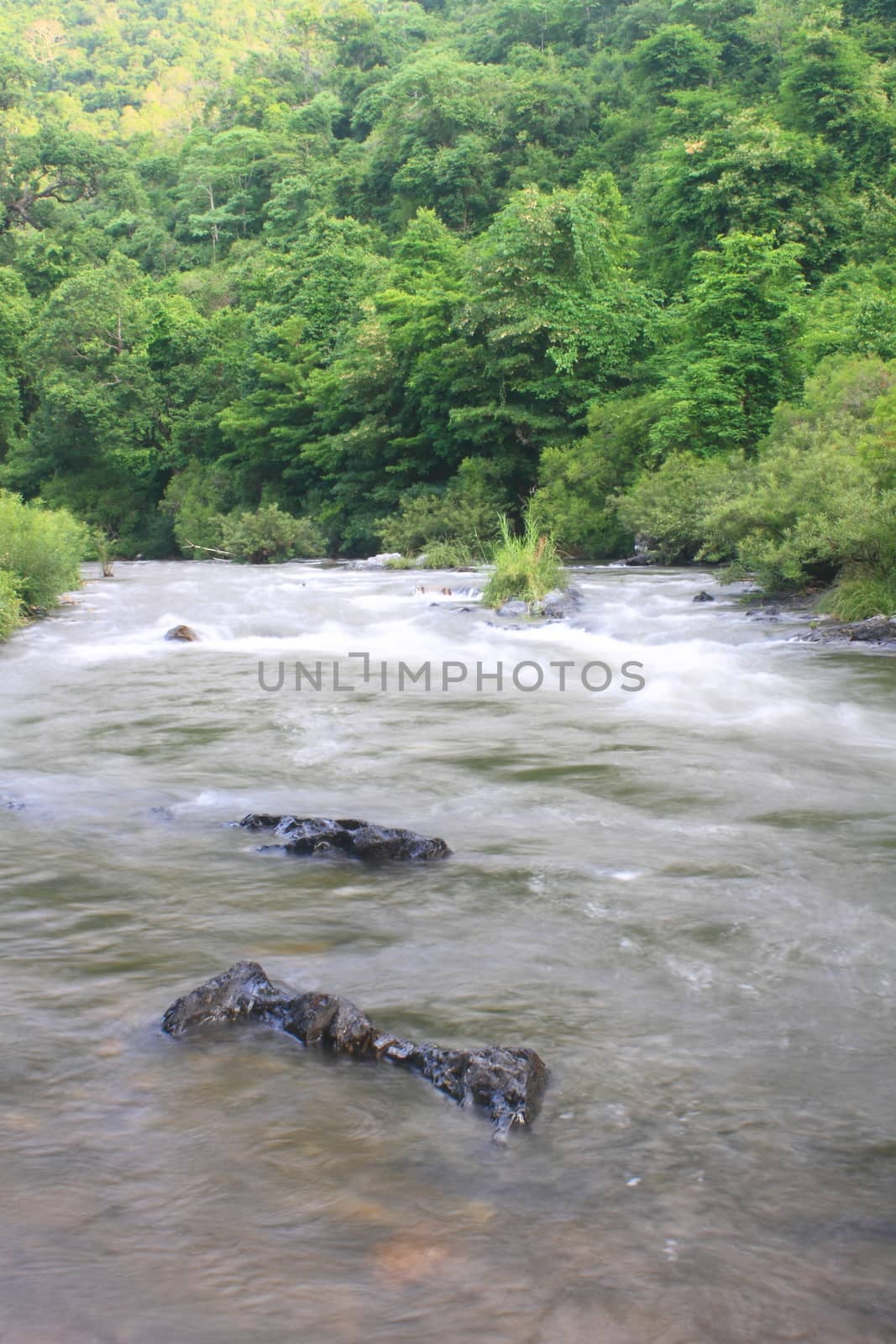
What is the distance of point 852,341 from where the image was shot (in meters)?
23.4

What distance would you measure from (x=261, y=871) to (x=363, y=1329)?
314cm

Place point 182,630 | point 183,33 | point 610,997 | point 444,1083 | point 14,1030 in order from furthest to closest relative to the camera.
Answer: point 183,33, point 182,630, point 610,997, point 14,1030, point 444,1083

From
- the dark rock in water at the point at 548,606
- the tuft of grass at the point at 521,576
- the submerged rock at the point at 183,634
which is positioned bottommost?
the submerged rock at the point at 183,634

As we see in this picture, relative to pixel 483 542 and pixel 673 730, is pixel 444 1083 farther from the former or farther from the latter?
pixel 483 542

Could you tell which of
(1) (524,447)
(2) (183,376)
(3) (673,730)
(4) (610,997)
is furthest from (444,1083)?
(2) (183,376)

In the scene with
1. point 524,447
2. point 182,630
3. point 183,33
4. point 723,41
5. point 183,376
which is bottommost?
point 182,630

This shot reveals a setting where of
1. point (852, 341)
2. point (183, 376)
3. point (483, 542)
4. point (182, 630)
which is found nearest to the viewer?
point (182, 630)

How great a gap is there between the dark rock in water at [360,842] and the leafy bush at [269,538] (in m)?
31.7

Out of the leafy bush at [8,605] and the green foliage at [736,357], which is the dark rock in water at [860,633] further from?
the green foliage at [736,357]

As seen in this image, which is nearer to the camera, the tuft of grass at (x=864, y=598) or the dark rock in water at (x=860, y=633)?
the dark rock in water at (x=860, y=633)

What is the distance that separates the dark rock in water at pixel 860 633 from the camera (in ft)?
45.5

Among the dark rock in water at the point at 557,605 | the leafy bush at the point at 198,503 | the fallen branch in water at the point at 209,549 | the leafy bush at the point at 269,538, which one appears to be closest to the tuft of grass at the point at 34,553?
the dark rock in water at the point at 557,605

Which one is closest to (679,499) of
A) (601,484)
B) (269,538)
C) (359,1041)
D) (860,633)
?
(601,484)

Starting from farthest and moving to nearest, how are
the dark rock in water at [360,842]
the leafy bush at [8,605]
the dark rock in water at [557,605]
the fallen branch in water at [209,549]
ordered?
the fallen branch in water at [209,549] → the dark rock in water at [557,605] → the leafy bush at [8,605] → the dark rock in water at [360,842]
